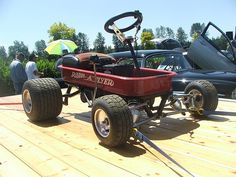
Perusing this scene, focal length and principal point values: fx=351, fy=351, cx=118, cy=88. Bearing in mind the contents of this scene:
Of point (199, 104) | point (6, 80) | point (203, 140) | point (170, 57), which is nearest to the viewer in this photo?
point (203, 140)

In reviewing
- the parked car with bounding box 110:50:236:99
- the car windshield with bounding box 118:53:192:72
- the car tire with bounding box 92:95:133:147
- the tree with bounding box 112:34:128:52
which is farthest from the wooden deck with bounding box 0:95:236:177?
the car windshield with bounding box 118:53:192:72

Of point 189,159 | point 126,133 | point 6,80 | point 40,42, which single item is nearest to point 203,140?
point 189,159

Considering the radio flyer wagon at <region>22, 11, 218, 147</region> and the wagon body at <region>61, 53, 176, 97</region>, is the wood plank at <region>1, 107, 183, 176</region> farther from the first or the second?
the wagon body at <region>61, 53, 176, 97</region>

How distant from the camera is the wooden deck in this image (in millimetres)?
3010

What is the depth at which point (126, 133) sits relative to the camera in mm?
3527

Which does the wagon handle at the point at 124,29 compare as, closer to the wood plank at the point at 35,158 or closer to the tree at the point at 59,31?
the wood plank at the point at 35,158

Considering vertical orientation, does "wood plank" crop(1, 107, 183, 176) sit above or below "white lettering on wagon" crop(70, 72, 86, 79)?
below

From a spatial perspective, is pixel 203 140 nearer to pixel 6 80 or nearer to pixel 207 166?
pixel 207 166

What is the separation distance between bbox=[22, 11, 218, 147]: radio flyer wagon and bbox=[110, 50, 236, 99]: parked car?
161 centimetres

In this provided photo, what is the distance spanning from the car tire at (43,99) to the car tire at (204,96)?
1846 mm

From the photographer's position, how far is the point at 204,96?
475 centimetres

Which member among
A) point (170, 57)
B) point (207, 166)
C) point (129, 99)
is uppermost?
point (170, 57)

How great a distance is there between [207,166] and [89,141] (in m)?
1.44

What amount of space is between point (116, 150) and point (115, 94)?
0.86 meters
